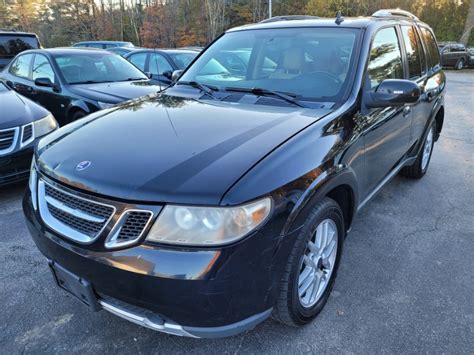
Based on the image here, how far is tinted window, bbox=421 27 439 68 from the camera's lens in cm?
417

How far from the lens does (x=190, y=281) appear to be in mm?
1553

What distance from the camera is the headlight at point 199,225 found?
1.58 m

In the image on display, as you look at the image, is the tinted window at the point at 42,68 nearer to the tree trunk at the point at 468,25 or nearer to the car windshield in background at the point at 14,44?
the car windshield in background at the point at 14,44

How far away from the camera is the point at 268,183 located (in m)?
1.69

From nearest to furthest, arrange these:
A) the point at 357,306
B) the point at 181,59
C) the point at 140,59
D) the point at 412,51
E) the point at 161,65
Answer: the point at 357,306
the point at 412,51
the point at 161,65
the point at 181,59
the point at 140,59

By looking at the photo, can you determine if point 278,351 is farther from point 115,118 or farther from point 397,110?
point 397,110

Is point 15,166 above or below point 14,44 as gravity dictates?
below

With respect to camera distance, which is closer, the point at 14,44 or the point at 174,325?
the point at 174,325

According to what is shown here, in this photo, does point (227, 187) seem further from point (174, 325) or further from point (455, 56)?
point (455, 56)

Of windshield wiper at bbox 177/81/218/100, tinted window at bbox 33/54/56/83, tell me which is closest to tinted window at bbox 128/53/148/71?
tinted window at bbox 33/54/56/83

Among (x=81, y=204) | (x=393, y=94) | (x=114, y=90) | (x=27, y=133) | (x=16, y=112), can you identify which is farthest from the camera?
(x=114, y=90)

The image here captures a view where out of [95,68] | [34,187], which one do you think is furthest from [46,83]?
[34,187]

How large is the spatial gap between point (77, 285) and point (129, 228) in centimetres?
47

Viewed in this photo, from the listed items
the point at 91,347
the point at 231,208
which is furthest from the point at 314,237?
the point at 91,347
